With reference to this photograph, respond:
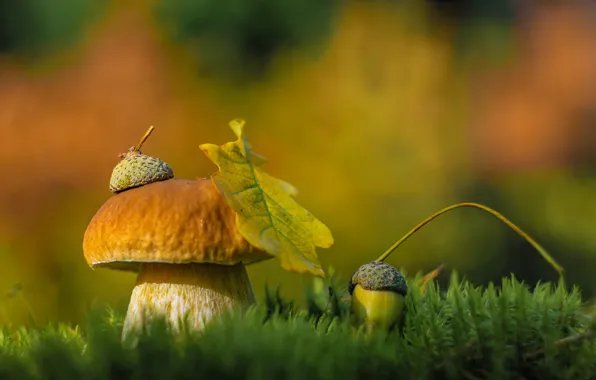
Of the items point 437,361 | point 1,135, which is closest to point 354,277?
point 437,361

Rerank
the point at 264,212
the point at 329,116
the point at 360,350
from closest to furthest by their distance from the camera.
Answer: the point at 360,350, the point at 264,212, the point at 329,116

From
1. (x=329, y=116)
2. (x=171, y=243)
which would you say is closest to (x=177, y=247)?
(x=171, y=243)

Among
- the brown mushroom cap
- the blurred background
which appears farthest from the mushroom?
the blurred background

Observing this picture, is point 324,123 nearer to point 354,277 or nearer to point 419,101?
point 419,101

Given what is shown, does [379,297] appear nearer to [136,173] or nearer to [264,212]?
[264,212]

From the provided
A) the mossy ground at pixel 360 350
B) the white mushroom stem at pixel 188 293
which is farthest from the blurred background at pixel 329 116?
the mossy ground at pixel 360 350

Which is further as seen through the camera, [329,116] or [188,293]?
[329,116]
